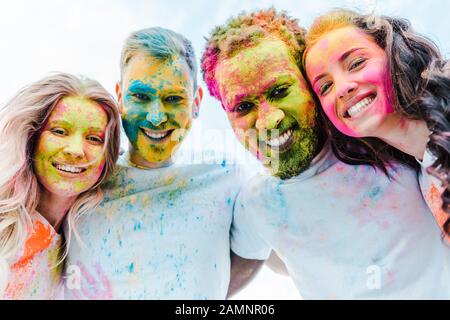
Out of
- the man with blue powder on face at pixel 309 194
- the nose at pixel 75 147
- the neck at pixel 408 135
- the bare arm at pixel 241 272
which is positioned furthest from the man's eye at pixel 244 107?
the bare arm at pixel 241 272

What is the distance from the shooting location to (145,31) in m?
2.78

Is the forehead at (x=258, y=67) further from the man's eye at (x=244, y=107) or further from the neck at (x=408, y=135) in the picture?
the neck at (x=408, y=135)

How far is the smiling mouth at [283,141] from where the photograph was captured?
249 cm

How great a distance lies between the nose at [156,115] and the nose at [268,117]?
1.92ft

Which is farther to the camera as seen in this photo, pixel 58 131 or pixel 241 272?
pixel 241 272

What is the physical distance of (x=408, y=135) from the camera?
2.22m

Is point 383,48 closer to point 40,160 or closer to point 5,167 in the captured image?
point 40,160

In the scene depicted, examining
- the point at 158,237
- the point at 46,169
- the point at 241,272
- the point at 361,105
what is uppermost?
the point at 361,105

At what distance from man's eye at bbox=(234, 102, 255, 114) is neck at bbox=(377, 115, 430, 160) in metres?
0.74

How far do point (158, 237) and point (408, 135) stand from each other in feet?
4.99

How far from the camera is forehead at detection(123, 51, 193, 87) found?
2.67 m

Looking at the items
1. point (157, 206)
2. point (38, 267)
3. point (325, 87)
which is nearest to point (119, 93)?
point (157, 206)

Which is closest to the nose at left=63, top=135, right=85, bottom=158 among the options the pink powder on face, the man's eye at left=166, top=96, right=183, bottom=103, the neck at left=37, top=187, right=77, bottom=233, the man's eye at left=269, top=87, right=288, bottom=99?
A: the neck at left=37, top=187, right=77, bottom=233

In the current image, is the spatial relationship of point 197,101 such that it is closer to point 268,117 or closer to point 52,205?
point 268,117
